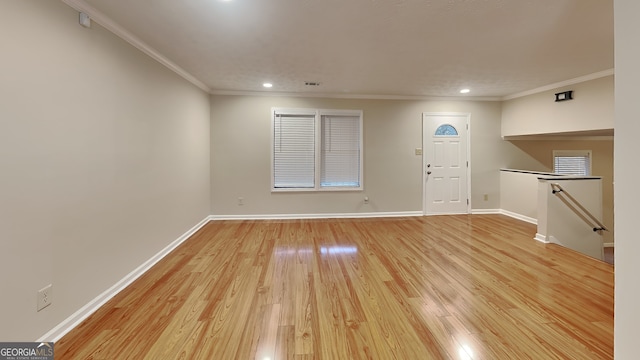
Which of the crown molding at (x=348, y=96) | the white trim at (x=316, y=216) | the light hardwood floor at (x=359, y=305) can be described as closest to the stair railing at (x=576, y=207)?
the light hardwood floor at (x=359, y=305)

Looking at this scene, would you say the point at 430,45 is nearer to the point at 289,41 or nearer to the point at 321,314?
the point at 289,41

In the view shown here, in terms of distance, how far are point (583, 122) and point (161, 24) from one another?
19.5 ft

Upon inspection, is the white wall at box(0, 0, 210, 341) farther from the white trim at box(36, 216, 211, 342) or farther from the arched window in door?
the arched window in door

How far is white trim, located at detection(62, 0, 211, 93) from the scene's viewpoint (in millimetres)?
2010

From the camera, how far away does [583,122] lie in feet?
13.5

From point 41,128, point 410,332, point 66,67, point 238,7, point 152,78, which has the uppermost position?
point 238,7

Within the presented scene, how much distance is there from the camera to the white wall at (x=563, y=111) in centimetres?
383

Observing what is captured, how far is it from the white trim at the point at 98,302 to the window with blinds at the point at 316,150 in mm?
2503

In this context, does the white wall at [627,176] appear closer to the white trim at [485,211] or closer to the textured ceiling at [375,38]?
the textured ceiling at [375,38]

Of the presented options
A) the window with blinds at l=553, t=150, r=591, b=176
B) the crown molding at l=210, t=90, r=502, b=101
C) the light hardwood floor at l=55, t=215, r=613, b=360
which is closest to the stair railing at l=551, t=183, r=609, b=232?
the light hardwood floor at l=55, t=215, r=613, b=360

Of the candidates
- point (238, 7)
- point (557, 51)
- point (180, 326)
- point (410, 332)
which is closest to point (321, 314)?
point (410, 332)

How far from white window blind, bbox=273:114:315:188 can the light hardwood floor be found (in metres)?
1.76

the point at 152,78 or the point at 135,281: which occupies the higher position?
the point at 152,78

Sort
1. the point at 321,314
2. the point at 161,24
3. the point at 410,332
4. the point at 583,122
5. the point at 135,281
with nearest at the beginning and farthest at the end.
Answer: the point at 410,332
the point at 321,314
the point at 161,24
the point at 135,281
the point at 583,122
